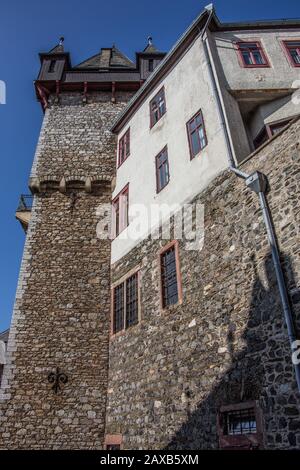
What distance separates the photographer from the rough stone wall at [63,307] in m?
9.45

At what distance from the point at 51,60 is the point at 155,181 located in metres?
11.6

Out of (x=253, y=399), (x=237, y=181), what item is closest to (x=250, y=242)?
(x=237, y=181)

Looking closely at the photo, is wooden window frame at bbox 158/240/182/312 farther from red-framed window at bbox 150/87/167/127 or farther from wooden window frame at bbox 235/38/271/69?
wooden window frame at bbox 235/38/271/69

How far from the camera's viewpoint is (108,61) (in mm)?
19516

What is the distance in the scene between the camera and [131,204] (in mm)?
11719

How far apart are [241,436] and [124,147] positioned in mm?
11043

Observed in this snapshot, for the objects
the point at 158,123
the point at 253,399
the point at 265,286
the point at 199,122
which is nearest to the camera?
the point at 253,399

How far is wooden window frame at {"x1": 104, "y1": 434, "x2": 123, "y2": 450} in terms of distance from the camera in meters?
8.66

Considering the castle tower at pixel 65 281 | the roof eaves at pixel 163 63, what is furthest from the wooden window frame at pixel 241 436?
the roof eaves at pixel 163 63

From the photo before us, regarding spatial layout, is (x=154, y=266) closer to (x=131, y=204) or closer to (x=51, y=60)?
(x=131, y=204)

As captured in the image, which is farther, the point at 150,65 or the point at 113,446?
the point at 150,65

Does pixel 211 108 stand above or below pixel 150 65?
below

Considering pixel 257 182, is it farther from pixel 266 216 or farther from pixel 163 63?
pixel 163 63

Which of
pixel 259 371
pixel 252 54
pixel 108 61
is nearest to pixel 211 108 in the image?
→ pixel 252 54
